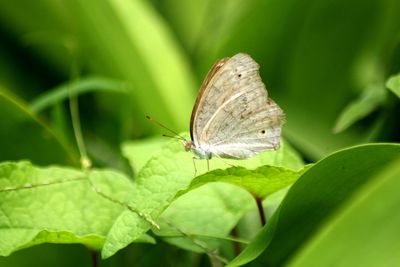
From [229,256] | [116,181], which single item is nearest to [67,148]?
[116,181]

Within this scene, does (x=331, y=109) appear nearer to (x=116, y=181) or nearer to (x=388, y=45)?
(x=388, y=45)

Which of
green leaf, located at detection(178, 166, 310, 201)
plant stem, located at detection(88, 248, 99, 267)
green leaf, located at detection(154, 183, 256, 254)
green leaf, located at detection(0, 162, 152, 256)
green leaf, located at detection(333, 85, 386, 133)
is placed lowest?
plant stem, located at detection(88, 248, 99, 267)

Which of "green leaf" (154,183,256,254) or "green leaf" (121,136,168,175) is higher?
"green leaf" (121,136,168,175)

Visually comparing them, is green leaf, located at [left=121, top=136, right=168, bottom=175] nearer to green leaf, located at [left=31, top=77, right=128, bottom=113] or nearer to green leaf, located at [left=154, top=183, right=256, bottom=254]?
green leaf, located at [left=154, top=183, right=256, bottom=254]

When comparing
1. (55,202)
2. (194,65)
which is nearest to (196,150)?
(55,202)

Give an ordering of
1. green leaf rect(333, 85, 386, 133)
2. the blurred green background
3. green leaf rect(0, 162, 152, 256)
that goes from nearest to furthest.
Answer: green leaf rect(0, 162, 152, 256)
green leaf rect(333, 85, 386, 133)
the blurred green background

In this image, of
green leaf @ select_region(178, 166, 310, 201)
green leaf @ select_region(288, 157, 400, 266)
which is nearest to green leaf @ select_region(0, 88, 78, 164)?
green leaf @ select_region(178, 166, 310, 201)
